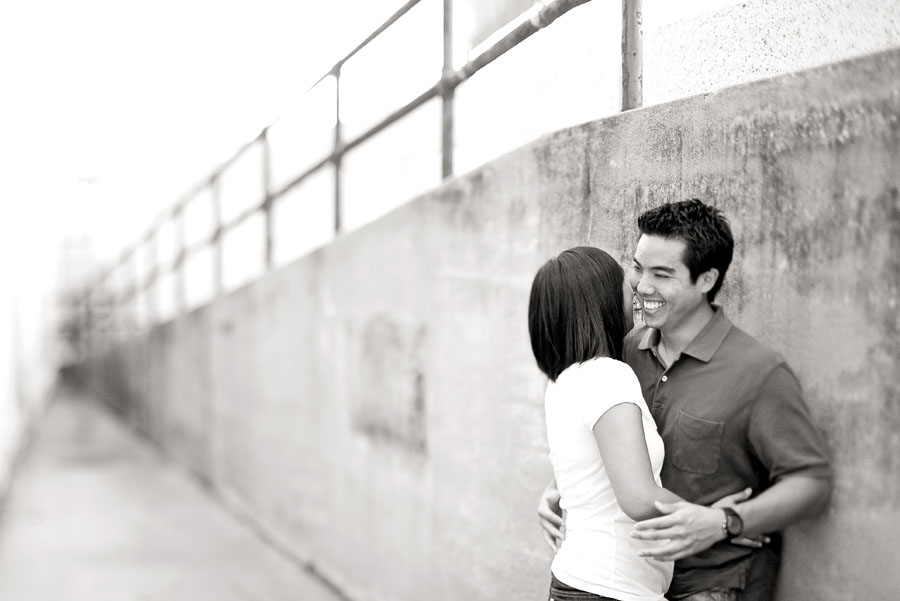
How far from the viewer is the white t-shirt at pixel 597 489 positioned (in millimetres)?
1969

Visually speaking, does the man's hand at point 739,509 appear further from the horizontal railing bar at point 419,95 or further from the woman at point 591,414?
the horizontal railing bar at point 419,95

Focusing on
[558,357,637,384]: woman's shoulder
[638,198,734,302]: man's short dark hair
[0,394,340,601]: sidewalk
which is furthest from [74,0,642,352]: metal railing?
[0,394,340,601]: sidewalk

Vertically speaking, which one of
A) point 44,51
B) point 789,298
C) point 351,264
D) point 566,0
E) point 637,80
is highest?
point 44,51

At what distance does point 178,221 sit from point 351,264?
5.70 meters

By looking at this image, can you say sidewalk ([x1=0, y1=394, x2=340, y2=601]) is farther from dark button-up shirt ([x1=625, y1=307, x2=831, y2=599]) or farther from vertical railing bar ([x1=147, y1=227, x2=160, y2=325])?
dark button-up shirt ([x1=625, y1=307, x2=831, y2=599])

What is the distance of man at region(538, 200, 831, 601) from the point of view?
6.31 ft

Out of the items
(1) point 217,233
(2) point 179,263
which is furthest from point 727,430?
(2) point 179,263

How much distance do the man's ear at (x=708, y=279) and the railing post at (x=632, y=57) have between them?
98 cm

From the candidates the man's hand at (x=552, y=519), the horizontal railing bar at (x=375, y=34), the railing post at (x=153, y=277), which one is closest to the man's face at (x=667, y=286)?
the man's hand at (x=552, y=519)

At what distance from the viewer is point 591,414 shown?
1.95 m

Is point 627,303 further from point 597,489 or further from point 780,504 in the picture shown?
point 780,504

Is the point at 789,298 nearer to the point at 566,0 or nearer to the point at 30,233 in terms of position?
the point at 566,0

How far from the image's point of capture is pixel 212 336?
327 inches

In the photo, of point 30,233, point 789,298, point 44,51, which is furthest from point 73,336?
point 789,298
